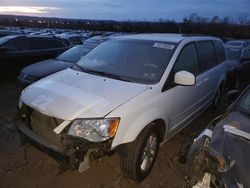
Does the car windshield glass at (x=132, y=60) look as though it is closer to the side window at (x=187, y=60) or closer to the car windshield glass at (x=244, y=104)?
the side window at (x=187, y=60)

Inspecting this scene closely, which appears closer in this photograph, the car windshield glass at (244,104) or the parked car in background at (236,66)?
the car windshield glass at (244,104)

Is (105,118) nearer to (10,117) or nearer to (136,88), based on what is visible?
(136,88)

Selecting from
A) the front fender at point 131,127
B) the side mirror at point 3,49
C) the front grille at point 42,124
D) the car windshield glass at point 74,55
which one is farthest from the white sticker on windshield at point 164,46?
the side mirror at point 3,49

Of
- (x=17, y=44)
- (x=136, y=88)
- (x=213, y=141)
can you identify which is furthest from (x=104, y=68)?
(x=17, y=44)

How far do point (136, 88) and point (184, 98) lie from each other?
1102 millimetres

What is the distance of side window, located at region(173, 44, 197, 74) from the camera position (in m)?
4.18

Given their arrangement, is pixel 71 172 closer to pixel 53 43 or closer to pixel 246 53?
pixel 53 43

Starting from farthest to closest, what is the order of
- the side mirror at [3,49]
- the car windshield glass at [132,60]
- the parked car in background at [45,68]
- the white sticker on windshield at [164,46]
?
the side mirror at [3,49] < the parked car in background at [45,68] < the white sticker on windshield at [164,46] < the car windshield glass at [132,60]

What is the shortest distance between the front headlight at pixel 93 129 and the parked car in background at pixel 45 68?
4.14 m

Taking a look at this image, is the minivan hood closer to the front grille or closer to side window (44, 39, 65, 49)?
the front grille

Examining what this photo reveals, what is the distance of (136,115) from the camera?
333 cm

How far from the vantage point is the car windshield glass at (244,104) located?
129 inches

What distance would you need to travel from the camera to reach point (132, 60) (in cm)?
425

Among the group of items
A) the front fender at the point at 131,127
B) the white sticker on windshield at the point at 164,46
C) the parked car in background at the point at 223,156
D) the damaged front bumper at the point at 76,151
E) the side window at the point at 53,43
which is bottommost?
the side window at the point at 53,43
